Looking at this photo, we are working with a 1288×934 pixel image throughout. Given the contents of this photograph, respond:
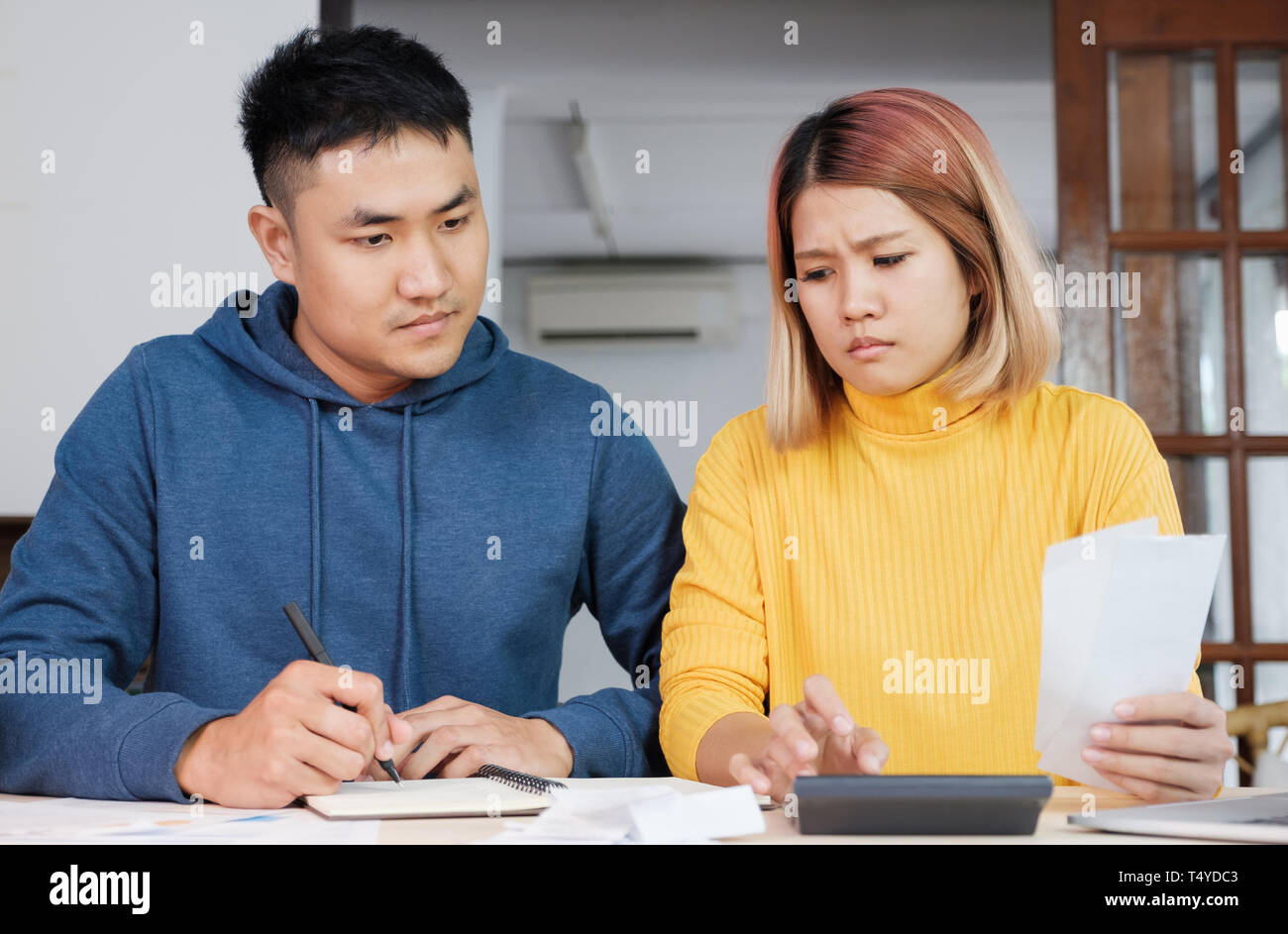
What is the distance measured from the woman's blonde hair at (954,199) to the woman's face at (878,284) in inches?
0.9

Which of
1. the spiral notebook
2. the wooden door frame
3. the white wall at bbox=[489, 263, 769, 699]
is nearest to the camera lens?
the spiral notebook

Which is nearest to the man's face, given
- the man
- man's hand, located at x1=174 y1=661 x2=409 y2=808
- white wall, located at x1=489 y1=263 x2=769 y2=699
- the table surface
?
the man

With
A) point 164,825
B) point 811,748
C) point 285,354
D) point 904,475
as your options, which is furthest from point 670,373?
point 164,825

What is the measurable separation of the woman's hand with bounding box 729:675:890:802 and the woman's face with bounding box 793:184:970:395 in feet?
1.43

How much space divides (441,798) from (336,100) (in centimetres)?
84

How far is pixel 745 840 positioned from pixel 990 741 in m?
0.61

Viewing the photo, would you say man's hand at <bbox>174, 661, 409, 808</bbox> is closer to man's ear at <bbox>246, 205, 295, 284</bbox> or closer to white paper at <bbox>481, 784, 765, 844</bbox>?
white paper at <bbox>481, 784, 765, 844</bbox>

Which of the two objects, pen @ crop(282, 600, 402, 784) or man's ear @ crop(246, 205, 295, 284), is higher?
man's ear @ crop(246, 205, 295, 284)

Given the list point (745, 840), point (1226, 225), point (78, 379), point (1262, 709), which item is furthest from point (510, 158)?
point (745, 840)

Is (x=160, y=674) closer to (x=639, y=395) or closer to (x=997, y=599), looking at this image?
(x=997, y=599)

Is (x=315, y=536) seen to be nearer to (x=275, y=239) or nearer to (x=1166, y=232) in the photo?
(x=275, y=239)

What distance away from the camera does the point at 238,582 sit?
1.35 meters

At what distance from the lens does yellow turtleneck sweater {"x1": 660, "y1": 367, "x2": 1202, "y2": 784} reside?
1.22 m

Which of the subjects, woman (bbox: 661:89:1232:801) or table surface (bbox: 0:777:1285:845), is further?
woman (bbox: 661:89:1232:801)
